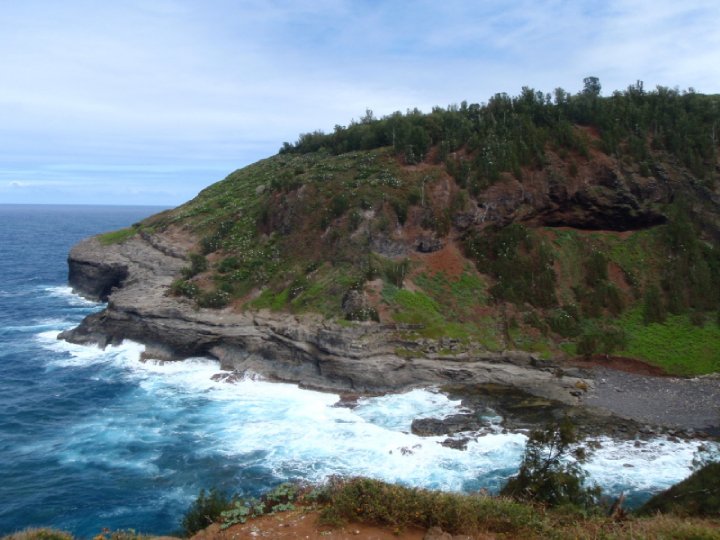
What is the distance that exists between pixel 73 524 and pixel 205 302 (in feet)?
72.6

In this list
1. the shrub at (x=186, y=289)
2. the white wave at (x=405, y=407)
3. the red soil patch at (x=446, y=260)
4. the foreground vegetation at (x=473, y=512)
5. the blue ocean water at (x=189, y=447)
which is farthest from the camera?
the red soil patch at (x=446, y=260)

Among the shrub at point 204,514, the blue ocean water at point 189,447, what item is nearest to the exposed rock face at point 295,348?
→ the blue ocean water at point 189,447

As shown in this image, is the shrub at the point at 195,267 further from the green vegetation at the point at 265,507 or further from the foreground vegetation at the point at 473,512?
the green vegetation at the point at 265,507

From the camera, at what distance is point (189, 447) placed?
27.5 metres

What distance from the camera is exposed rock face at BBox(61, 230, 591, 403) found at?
3403 cm

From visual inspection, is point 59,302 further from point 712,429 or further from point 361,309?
point 712,429

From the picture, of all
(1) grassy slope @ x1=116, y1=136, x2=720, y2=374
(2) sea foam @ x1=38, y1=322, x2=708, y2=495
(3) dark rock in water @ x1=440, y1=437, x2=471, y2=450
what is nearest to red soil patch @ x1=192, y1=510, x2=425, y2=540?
(2) sea foam @ x1=38, y1=322, x2=708, y2=495

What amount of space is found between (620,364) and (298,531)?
97.4 feet

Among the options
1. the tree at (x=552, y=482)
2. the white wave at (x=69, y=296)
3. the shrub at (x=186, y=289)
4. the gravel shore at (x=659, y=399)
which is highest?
the shrub at (x=186, y=289)

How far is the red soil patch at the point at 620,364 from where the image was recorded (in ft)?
116

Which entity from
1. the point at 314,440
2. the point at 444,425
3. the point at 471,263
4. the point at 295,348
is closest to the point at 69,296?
the point at 295,348

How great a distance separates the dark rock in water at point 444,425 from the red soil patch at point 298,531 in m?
14.7

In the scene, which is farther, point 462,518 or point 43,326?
point 43,326

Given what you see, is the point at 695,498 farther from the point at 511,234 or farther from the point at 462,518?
the point at 511,234
